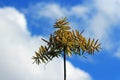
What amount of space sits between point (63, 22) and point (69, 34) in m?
1.24

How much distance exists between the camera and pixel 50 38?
43.4 m

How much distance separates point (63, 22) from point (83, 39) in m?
1.89

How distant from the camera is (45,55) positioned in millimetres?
43906

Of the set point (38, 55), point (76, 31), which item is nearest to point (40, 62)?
point (38, 55)

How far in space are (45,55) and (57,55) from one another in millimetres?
925

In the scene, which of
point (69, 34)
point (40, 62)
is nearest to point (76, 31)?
point (69, 34)

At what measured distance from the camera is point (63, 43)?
43.1 m

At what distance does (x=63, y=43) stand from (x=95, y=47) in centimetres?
216

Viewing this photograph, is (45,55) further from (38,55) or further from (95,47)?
(95,47)

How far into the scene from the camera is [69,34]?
43.1m

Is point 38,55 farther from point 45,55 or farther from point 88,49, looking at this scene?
point 88,49

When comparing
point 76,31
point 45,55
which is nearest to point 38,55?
point 45,55

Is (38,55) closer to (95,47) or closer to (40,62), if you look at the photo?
(40,62)

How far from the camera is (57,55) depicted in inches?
1711
